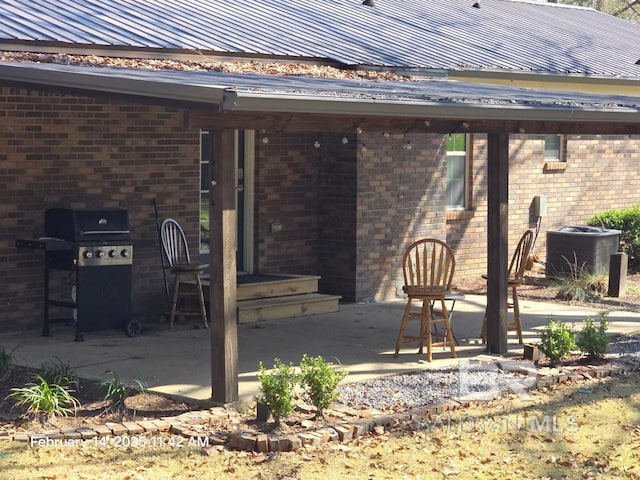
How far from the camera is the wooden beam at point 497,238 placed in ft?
34.7

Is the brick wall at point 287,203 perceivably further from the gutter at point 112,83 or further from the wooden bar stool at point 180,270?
the gutter at point 112,83

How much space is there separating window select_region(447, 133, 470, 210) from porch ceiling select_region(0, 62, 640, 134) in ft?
Result: 16.6

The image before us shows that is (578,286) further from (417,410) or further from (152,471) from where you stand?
(152,471)

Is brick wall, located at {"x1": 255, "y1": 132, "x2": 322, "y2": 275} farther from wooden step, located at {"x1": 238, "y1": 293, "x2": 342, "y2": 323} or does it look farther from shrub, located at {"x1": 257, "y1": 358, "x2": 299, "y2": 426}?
shrub, located at {"x1": 257, "y1": 358, "x2": 299, "y2": 426}

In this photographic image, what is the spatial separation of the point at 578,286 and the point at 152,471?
9.28 m

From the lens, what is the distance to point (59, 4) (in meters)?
12.7

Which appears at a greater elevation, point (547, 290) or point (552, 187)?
point (552, 187)

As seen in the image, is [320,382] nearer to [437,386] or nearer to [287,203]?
[437,386]

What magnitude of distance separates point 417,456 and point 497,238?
11.5 feet

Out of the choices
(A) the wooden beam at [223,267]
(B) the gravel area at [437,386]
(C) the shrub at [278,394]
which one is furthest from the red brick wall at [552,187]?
(C) the shrub at [278,394]

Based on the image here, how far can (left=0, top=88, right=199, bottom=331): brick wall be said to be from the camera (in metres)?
11.5

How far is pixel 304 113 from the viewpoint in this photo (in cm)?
811

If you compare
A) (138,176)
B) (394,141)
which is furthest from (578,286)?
(138,176)

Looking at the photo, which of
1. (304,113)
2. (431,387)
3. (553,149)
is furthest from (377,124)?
(553,149)
